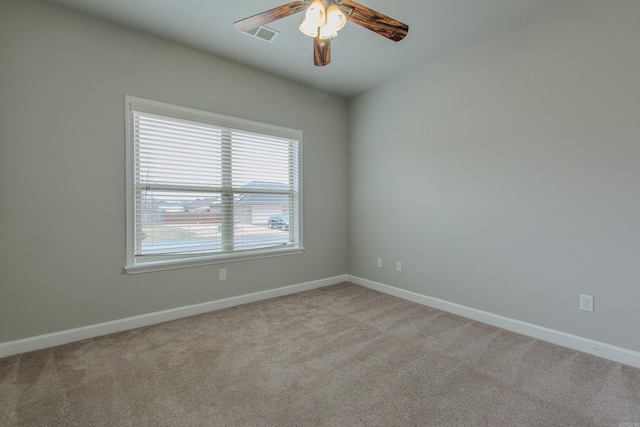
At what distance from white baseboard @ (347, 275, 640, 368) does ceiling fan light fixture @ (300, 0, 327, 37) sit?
281 cm

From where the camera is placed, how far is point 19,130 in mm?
2184

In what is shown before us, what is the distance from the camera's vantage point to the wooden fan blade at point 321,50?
1.95m

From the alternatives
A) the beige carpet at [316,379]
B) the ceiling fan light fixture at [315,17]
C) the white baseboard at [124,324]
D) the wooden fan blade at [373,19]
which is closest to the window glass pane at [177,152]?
the white baseboard at [124,324]

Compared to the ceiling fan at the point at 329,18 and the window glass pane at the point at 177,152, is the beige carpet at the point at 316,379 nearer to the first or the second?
the window glass pane at the point at 177,152

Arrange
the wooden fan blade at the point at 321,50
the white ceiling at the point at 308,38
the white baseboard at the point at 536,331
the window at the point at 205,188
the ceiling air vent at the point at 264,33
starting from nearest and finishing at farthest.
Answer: the wooden fan blade at the point at 321,50 → the white baseboard at the point at 536,331 → the white ceiling at the point at 308,38 → the ceiling air vent at the point at 264,33 → the window at the point at 205,188

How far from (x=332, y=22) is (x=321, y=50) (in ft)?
0.94

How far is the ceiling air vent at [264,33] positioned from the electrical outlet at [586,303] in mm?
3351

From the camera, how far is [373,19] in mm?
1794

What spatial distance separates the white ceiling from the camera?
2299mm

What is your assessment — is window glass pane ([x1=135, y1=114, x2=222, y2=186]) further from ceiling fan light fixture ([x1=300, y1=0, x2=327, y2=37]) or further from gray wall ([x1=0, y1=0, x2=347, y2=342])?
ceiling fan light fixture ([x1=300, y1=0, x2=327, y2=37])

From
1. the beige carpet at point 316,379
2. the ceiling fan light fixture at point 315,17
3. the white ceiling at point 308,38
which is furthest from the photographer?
the white ceiling at point 308,38

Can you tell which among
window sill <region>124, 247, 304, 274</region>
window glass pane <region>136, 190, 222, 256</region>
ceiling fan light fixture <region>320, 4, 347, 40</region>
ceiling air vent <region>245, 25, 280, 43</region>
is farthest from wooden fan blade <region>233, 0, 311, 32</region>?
window sill <region>124, 247, 304, 274</region>

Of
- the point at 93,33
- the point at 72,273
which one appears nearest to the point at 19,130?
the point at 93,33

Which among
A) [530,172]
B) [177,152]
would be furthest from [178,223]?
[530,172]
